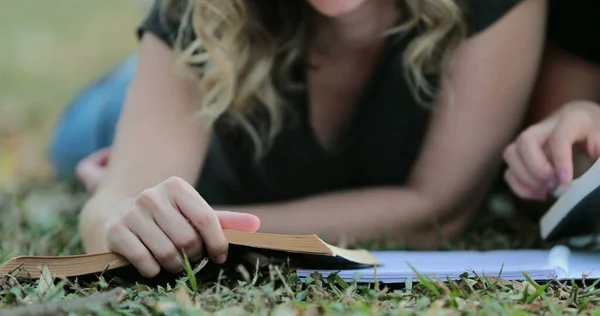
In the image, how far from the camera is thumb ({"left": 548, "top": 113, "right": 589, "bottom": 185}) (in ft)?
3.35

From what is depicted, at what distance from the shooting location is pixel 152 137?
1.19 meters

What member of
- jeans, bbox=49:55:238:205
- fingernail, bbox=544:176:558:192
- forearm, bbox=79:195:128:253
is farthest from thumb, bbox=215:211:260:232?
jeans, bbox=49:55:238:205

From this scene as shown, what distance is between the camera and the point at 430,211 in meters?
1.26

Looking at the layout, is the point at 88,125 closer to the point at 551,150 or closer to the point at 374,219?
the point at 374,219

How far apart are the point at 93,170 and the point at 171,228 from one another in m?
0.80

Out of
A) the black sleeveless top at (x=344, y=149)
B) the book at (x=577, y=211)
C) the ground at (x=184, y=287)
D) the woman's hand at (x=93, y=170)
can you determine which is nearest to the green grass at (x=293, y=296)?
the ground at (x=184, y=287)

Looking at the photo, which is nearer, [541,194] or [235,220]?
[235,220]

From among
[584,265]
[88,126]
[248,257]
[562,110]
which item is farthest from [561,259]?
[88,126]

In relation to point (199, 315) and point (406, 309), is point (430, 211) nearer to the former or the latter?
point (406, 309)

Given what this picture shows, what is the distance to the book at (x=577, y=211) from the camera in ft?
3.07

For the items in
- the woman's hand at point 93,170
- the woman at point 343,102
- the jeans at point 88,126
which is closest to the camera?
the woman at point 343,102

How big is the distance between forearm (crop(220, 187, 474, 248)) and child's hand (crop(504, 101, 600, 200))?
17 cm

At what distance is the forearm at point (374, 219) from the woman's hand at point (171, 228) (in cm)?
41

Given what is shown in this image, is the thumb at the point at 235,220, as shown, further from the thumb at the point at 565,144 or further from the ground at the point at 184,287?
the thumb at the point at 565,144
